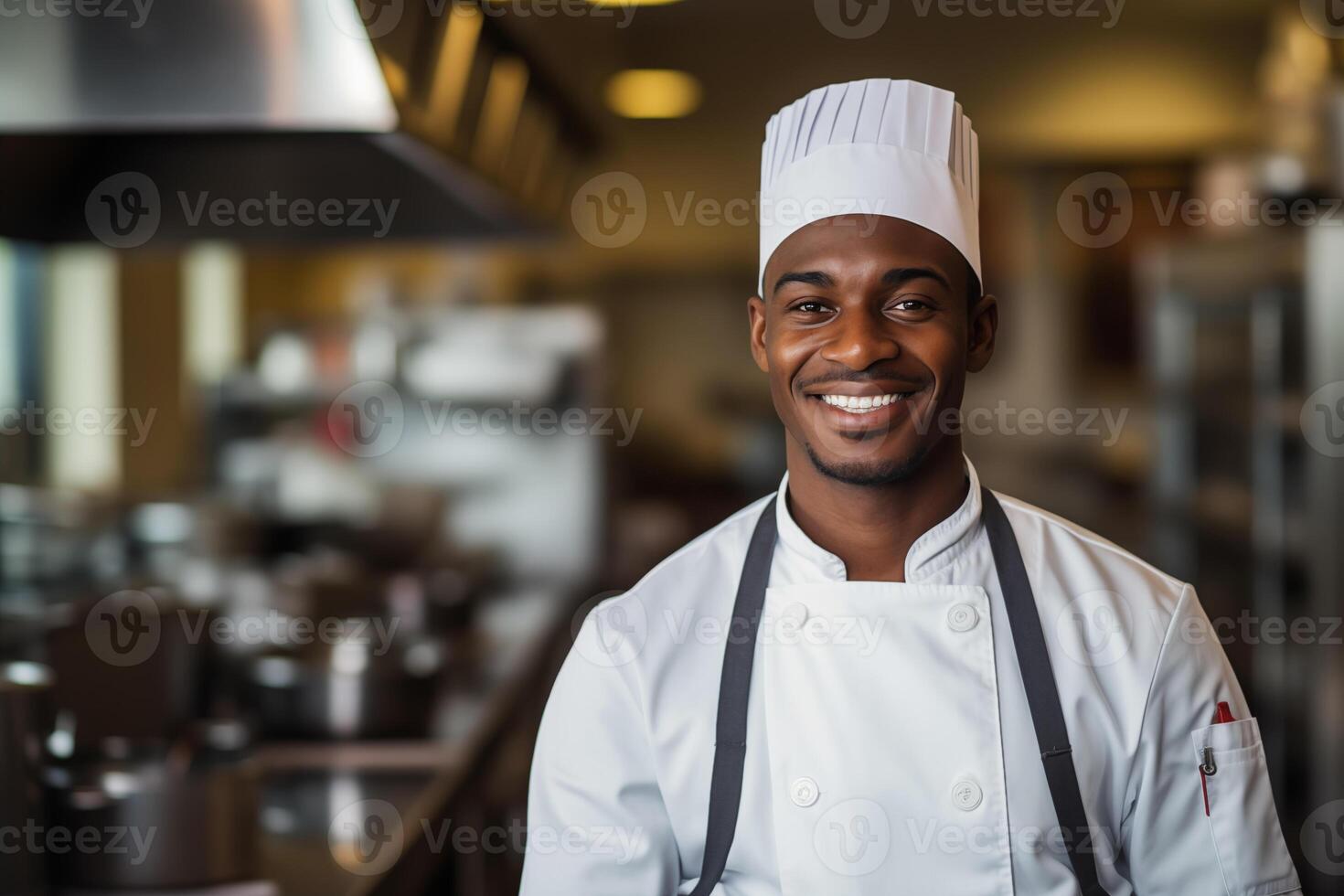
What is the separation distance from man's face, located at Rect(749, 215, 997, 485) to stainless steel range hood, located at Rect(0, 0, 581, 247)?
0.61m

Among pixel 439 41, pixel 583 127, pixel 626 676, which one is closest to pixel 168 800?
pixel 626 676

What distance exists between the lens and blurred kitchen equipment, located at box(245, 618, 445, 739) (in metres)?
1.73

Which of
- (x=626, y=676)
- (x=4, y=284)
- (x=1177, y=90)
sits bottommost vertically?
(x=626, y=676)

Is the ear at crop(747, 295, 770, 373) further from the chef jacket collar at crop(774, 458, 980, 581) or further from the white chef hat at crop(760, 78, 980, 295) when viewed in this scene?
the chef jacket collar at crop(774, 458, 980, 581)

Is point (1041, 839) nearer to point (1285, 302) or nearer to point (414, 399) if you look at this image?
point (1285, 302)

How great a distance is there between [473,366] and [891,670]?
8.90ft

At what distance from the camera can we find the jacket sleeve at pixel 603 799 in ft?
3.01

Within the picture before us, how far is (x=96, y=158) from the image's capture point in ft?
5.86

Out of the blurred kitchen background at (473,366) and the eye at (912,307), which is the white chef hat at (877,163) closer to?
the eye at (912,307)

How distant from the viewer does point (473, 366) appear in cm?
347

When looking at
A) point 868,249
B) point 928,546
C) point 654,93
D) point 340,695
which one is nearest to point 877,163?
point 868,249

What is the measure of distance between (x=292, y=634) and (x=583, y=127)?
1.40 m

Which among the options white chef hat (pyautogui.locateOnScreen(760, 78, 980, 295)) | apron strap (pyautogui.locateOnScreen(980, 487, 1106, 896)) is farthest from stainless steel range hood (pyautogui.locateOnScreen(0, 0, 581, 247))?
apron strap (pyautogui.locateOnScreen(980, 487, 1106, 896))

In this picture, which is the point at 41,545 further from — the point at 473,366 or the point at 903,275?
the point at 903,275
